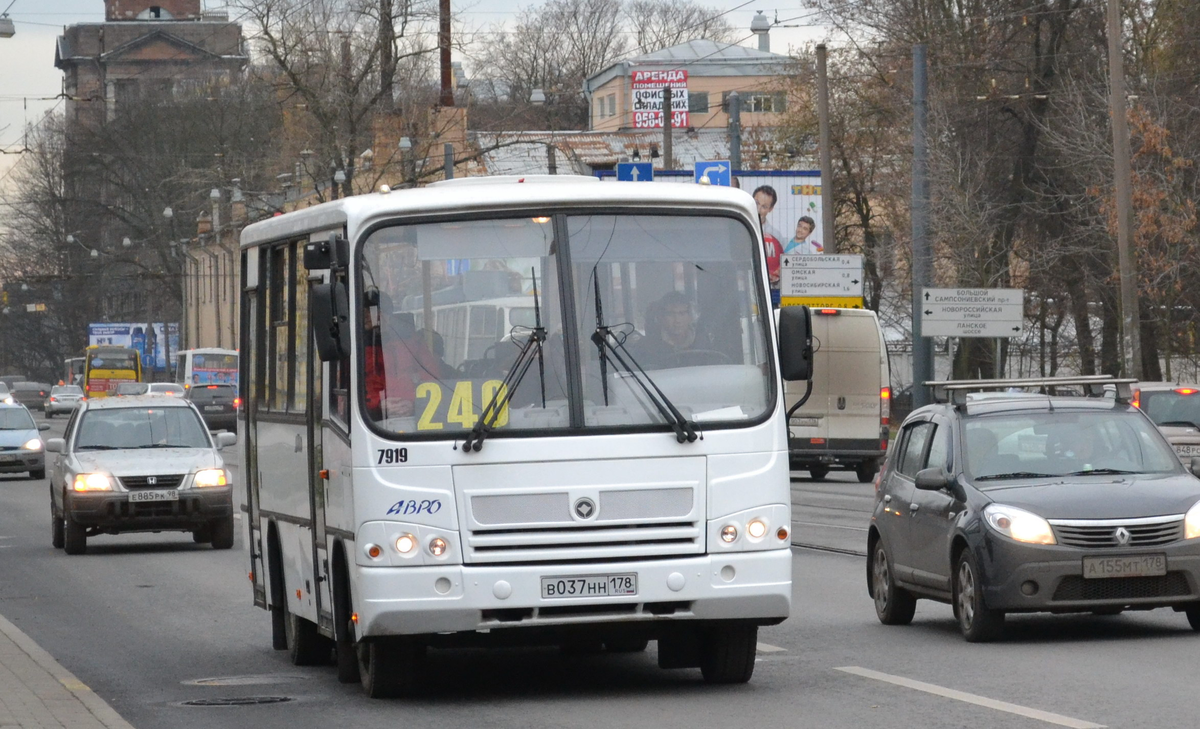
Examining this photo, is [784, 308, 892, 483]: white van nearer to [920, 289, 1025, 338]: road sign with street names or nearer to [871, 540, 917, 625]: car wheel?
[920, 289, 1025, 338]: road sign with street names

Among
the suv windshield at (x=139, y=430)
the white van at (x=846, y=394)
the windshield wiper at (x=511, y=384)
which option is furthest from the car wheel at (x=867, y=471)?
the windshield wiper at (x=511, y=384)

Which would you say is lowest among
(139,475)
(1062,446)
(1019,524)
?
(139,475)

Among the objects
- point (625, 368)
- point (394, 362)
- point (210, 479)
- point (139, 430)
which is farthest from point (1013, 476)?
point (139, 430)

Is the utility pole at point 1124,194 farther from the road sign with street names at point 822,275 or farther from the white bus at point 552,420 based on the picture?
the white bus at point 552,420

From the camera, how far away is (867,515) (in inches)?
995

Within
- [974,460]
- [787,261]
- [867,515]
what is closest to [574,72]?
[787,261]

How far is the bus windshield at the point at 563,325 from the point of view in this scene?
946 centimetres

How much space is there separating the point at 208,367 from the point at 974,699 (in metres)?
73.9

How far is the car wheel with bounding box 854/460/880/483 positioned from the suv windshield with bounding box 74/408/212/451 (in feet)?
47.4

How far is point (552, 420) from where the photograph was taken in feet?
30.9

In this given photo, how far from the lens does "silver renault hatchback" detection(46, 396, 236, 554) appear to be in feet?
70.4

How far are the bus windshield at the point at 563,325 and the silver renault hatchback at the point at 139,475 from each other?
12.3 metres

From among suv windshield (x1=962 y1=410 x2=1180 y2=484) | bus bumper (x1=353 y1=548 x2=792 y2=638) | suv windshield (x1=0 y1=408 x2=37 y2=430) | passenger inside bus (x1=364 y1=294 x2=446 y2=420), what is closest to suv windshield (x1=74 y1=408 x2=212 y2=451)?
suv windshield (x1=962 y1=410 x2=1180 y2=484)

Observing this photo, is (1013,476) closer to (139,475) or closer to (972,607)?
(972,607)
